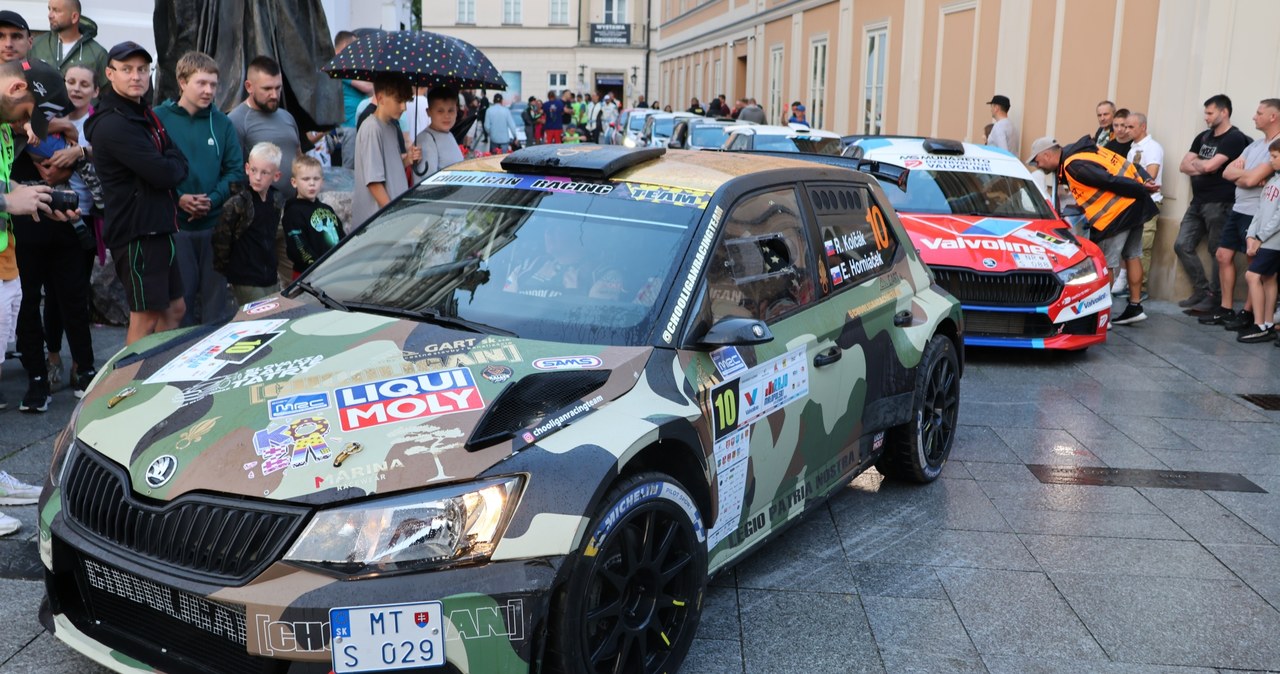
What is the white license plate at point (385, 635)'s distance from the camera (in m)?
2.81

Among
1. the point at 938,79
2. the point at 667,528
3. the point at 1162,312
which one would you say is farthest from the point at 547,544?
the point at 938,79

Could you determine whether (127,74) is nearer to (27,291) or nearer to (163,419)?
(27,291)

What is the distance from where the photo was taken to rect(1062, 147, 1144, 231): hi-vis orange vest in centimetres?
1133

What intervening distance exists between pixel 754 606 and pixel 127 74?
3.93 meters

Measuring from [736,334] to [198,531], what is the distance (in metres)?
1.74

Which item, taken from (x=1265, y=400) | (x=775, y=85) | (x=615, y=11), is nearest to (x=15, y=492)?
(x=1265, y=400)

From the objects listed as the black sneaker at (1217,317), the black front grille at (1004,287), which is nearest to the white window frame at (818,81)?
the black sneaker at (1217,317)

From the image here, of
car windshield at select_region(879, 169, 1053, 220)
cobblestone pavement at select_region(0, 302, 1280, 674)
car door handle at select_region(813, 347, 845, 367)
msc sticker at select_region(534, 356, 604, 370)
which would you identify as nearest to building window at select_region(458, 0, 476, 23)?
car windshield at select_region(879, 169, 1053, 220)

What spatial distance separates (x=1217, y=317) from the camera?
11.4 m

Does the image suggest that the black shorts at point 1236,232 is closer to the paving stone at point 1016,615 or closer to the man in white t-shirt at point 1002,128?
the man in white t-shirt at point 1002,128

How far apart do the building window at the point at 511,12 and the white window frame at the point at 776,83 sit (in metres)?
37.2

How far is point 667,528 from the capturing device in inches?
138

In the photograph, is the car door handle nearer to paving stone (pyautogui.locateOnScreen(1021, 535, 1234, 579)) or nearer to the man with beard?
paving stone (pyautogui.locateOnScreen(1021, 535, 1234, 579))

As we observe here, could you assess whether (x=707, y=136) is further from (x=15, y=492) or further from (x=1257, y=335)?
(x=15, y=492)
